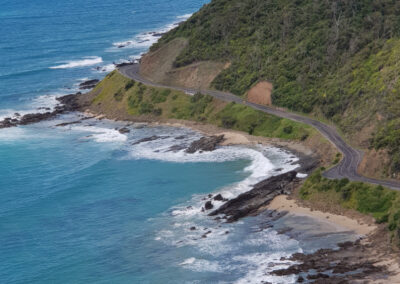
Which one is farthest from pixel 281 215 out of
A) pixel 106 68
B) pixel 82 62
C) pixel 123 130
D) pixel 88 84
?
pixel 82 62

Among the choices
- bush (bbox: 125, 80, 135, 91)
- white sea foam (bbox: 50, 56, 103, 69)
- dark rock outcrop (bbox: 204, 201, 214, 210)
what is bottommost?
dark rock outcrop (bbox: 204, 201, 214, 210)

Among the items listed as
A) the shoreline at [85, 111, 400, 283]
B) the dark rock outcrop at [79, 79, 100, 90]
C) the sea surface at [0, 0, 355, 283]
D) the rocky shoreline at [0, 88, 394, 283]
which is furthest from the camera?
the dark rock outcrop at [79, 79, 100, 90]

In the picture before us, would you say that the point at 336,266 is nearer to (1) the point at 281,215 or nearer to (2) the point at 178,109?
(1) the point at 281,215

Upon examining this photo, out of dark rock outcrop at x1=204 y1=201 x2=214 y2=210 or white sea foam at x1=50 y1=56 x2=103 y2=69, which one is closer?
dark rock outcrop at x1=204 y1=201 x2=214 y2=210

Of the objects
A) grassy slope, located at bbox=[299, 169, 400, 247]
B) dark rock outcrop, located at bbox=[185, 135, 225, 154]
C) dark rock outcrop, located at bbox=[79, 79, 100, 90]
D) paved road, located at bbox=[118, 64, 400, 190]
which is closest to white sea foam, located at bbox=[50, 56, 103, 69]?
dark rock outcrop, located at bbox=[79, 79, 100, 90]

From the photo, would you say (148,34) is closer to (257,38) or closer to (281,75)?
(257,38)

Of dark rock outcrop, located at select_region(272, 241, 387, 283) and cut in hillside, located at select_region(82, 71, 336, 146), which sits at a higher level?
cut in hillside, located at select_region(82, 71, 336, 146)

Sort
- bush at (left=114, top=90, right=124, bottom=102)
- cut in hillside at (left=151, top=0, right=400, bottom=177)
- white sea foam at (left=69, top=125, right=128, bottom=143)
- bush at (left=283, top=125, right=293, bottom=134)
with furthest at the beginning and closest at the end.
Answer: bush at (left=114, top=90, right=124, bottom=102)
white sea foam at (left=69, top=125, right=128, bottom=143)
bush at (left=283, top=125, right=293, bottom=134)
cut in hillside at (left=151, top=0, right=400, bottom=177)

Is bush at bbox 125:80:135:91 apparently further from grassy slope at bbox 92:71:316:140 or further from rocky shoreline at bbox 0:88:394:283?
rocky shoreline at bbox 0:88:394:283
